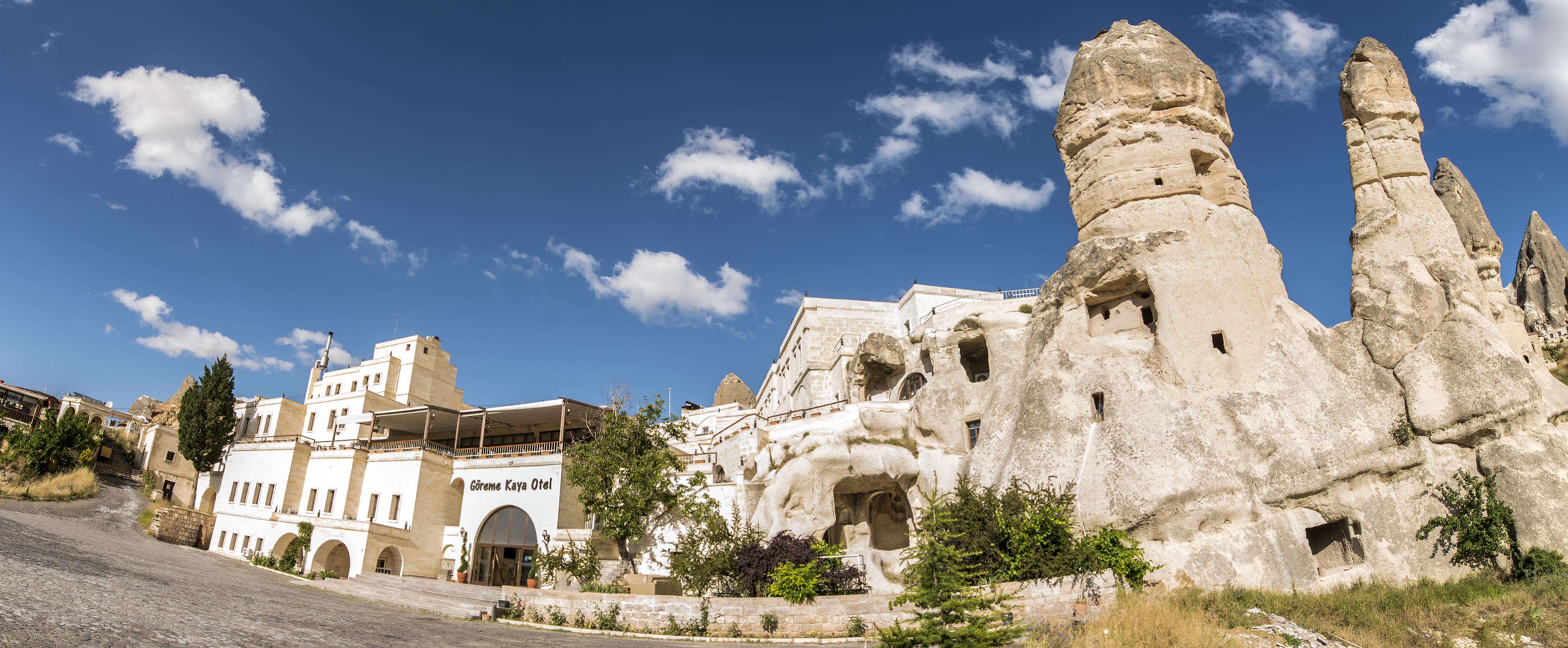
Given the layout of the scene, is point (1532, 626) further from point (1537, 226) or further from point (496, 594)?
point (1537, 226)

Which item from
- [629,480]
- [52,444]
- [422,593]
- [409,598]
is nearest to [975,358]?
[629,480]

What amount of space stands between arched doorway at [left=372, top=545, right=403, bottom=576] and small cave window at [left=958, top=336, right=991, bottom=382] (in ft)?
80.0

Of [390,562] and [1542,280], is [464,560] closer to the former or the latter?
[390,562]

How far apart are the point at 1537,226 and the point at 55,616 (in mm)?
86769

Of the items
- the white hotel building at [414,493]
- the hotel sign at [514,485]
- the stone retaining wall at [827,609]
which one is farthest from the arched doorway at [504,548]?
the stone retaining wall at [827,609]

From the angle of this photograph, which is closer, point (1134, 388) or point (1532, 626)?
point (1532, 626)

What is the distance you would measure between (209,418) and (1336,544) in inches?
1929

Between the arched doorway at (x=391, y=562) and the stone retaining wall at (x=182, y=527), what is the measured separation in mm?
10354

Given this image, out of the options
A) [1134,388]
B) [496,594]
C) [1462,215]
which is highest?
[1462,215]

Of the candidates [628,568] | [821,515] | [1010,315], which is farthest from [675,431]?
[1010,315]

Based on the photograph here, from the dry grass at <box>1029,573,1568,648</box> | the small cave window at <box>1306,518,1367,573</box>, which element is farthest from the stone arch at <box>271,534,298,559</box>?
the small cave window at <box>1306,518,1367,573</box>

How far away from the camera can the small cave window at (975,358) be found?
1261 inches

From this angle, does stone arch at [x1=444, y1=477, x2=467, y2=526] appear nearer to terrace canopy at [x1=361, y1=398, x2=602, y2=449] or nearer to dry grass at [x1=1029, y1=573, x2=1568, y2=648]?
terrace canopy at [x1=361, y1=398, x2=602, y2=449]

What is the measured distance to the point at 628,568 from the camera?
27891mm
